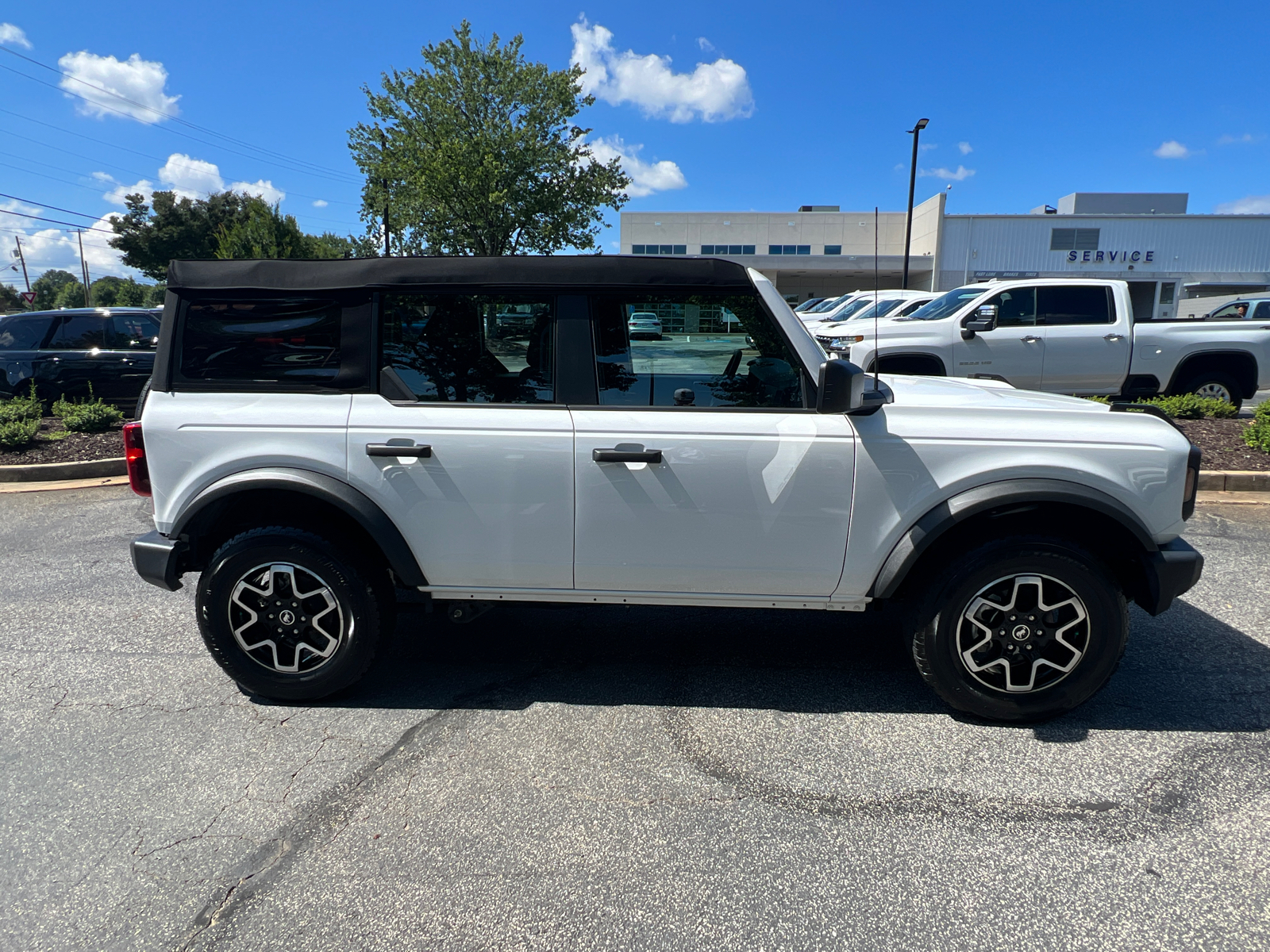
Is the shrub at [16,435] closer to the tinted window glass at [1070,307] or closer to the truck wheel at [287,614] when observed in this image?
the truck wheel at [287,614]

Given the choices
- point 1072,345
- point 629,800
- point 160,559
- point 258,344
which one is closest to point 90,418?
point 160,559

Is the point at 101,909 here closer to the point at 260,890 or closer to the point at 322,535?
the point at 260,890

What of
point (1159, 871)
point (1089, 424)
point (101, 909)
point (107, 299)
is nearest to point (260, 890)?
point (101, 909)

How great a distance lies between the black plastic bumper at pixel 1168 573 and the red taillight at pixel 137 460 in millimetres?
4285

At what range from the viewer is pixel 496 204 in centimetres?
2856

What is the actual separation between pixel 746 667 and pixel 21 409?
33.0 feet

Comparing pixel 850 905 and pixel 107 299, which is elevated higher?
pixel 107 299

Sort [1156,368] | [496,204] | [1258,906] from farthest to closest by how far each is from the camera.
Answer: [496,204]
[1156,368]
[1258,906]

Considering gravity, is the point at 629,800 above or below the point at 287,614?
below

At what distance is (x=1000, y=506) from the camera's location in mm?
3248

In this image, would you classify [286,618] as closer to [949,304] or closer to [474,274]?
[474,274]

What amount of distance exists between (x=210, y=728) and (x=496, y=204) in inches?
1085

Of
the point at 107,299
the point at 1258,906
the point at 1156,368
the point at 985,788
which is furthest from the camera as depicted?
the point at 107,299

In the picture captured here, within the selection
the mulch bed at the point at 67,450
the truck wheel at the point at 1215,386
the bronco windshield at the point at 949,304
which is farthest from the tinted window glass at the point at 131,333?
the truck wheel at the point at 1215,386
